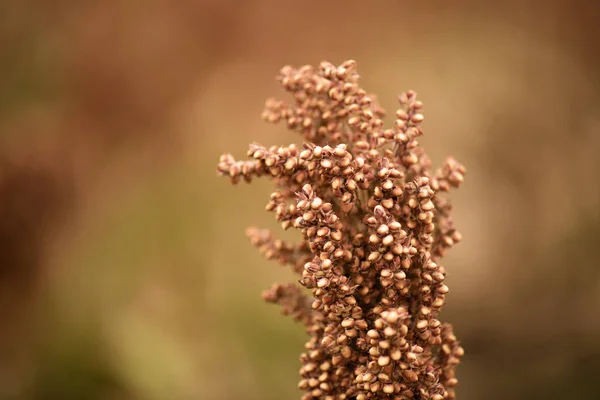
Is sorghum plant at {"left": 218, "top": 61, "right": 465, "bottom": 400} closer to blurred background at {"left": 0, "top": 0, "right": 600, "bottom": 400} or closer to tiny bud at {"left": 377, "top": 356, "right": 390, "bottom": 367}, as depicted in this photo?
tiny bud at {"left": 377, "top": 356, "right": 390, "bottom": 367}

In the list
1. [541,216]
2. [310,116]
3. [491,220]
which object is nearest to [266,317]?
[491,220]

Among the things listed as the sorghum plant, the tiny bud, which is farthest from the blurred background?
the tiny bud

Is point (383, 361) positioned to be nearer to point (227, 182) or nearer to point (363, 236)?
point (363, 236)

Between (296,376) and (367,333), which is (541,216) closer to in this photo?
(296,376)

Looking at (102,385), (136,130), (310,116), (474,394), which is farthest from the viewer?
(136,130)

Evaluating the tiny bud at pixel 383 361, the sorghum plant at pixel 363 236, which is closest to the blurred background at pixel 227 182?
the sorghum plant at pixel 363 236

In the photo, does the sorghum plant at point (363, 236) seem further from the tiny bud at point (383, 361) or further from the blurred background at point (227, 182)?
the blurred background at point (227, 182)
